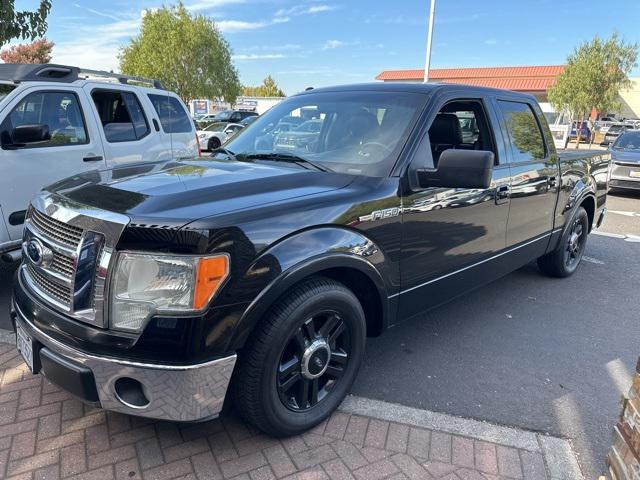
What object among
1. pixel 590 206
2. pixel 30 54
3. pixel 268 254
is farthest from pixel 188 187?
pixel 30 54

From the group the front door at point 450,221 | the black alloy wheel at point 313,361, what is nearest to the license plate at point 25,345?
the black alloy wheel at point 313,361

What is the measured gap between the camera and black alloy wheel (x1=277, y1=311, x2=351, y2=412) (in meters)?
2.51

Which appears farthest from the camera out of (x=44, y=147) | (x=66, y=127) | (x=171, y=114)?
(x=171, y=114)

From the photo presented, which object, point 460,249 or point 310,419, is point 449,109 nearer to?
point 460,249

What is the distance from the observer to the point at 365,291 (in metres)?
2.89

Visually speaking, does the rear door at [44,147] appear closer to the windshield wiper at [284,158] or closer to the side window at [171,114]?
the side window at [171,114]

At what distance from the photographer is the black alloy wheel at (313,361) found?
98.7 inches

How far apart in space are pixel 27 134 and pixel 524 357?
474 centimetres

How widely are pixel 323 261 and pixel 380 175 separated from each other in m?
0.73

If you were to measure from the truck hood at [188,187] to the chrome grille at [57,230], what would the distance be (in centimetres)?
13

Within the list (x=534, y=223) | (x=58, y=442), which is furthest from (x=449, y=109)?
(x=58, y=442)

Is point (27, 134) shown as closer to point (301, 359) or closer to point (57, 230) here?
point (57, 230)

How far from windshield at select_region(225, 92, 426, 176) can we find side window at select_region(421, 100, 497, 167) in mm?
472

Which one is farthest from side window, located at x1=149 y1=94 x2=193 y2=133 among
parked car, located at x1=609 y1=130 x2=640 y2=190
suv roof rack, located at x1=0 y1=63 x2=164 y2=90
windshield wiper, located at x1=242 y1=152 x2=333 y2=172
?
parked car, located at x1=609 y1=130 x2=640 y2=190
